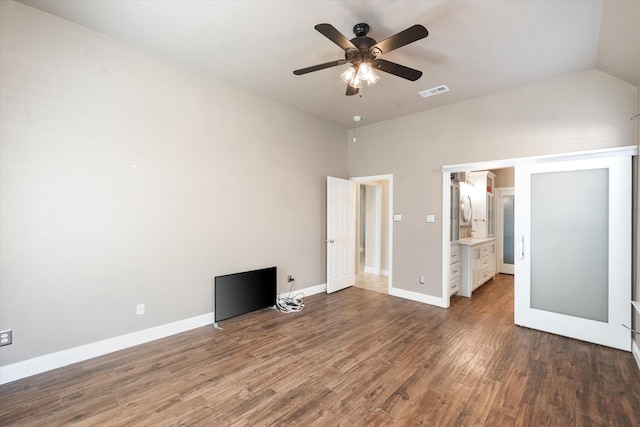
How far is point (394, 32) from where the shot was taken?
2.71m

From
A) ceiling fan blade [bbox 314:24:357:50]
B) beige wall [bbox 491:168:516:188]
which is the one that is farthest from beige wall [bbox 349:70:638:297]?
beige wall [bbox 491:168:516:188]

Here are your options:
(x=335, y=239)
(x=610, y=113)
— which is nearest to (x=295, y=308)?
(x=335, y=239)

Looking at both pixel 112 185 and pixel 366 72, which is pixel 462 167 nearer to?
pixel 366 72

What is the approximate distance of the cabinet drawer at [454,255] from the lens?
15.6ft

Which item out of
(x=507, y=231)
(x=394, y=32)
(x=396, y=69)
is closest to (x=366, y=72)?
(x=396, y=69)

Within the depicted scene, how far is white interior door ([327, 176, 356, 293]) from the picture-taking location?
5.18 m

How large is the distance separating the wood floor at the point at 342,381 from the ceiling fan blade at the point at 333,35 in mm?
2825

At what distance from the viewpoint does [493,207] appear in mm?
6801

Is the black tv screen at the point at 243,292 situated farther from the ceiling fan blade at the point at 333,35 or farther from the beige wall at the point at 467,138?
the ceiling fan blade at the point at 333,35

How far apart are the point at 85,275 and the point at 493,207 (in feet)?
25.3

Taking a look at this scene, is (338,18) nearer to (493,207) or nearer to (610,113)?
(610,113)

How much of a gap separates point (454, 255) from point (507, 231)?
3.09 m

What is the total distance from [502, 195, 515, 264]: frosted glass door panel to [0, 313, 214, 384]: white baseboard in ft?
22.8

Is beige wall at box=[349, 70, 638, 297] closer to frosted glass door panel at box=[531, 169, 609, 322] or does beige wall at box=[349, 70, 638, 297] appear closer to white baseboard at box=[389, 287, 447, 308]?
white baseboard at box=[389, 287, 447, 308]
